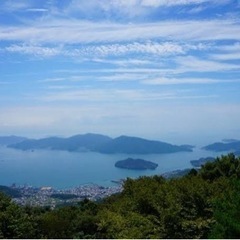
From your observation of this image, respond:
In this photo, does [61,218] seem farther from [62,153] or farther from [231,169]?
[62,153]

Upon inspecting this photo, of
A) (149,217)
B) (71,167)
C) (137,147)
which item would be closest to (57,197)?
(149,217)

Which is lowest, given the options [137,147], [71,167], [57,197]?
[71,167]

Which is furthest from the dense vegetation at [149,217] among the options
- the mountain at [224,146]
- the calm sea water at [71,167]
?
the mountain at [224,146]

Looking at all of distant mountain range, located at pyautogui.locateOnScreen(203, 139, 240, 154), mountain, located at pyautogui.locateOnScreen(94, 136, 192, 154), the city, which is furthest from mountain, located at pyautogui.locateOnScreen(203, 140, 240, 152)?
the city

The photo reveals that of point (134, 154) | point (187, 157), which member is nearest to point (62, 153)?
point (134, 154)

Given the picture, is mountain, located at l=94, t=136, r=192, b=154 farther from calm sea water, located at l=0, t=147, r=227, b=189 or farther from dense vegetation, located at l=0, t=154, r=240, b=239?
dense vegetation, located at l=0, t=154, r=240, b=239

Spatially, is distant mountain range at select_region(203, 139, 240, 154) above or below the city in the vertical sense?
above

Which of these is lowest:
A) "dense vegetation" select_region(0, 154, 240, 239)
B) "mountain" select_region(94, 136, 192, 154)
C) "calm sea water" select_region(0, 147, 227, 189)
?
"calm sea water" select_region(0, 147, 227, 189)

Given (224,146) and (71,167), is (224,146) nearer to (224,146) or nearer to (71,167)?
(224,146)
